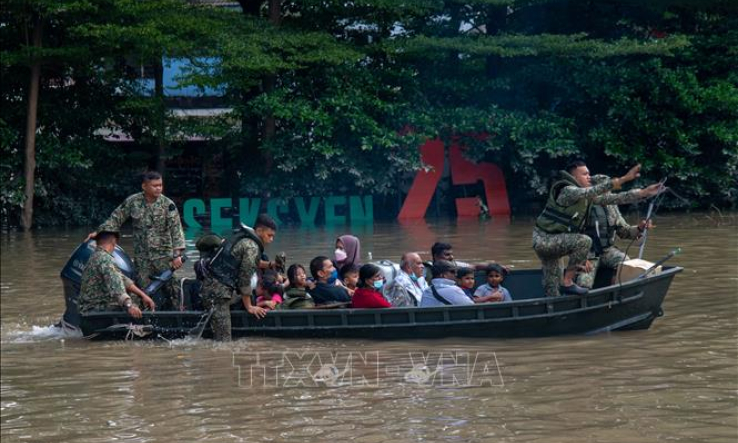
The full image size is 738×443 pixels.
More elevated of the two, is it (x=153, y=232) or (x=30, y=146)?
(x=30, y=146)

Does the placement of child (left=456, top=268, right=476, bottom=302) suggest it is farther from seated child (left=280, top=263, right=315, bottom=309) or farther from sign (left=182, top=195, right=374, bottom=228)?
sign (left=182, top=195, right=374, bottom=228)

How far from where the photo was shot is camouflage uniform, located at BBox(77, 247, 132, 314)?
12352mm

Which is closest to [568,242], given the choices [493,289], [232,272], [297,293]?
[493,289]

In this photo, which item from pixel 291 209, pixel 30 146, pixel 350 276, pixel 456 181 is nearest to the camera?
pixel 350 276

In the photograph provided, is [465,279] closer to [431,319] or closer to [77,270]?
[431,319]

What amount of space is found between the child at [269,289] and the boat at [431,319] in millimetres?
329

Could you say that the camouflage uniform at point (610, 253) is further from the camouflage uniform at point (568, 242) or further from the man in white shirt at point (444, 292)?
the man in white shirt at point (444, 292)

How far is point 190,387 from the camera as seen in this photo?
34.0 feet

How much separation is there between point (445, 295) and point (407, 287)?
0.51m

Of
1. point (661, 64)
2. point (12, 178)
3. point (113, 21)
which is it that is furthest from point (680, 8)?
point (12, 178)

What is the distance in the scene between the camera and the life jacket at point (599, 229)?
41.5 ft

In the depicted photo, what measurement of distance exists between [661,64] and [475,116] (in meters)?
4.62

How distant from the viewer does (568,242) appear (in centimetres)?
1227

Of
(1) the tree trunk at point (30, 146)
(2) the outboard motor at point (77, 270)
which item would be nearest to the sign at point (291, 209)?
(1) the tree trunk at point (30, 146)
